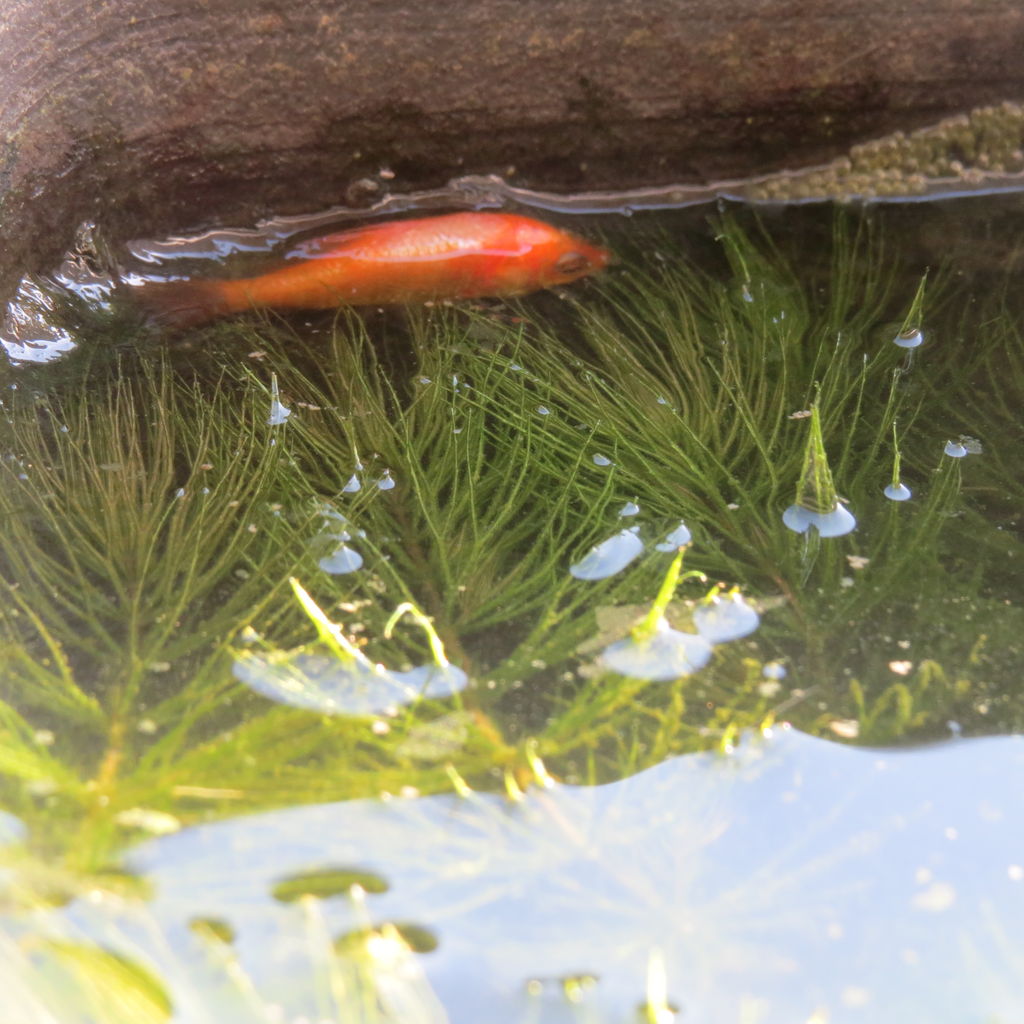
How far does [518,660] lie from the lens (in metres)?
1.03

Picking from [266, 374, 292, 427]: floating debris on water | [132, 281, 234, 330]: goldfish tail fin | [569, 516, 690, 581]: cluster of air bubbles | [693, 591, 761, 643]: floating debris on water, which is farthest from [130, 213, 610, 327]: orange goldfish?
[693, 591, 761, 643]: floating debris on water

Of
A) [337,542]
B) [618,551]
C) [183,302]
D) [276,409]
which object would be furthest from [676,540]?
[183,302]

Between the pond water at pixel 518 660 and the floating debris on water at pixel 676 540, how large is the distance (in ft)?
0.03

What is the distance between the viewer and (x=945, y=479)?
125 cm

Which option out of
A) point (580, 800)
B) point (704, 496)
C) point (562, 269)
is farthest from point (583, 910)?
point (562, 269)

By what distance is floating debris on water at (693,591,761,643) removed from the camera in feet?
3.43

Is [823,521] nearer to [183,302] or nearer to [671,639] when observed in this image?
[671,639]

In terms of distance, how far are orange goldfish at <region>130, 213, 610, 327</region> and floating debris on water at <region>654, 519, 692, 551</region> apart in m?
0.68

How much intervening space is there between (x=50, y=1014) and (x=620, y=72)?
1669mm

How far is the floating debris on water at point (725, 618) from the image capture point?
1.04m

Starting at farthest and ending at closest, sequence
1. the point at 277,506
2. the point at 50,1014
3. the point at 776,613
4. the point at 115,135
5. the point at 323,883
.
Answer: the point at 115,135
the point at 277,506
the point at 776,613
the point at 323,883
the point at 50,1014

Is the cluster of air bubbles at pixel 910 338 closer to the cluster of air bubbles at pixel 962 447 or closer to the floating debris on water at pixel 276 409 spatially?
the cluster of air bubbles at pixel 962 447

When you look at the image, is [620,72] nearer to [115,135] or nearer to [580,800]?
[115,135]

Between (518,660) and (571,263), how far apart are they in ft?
3.09
